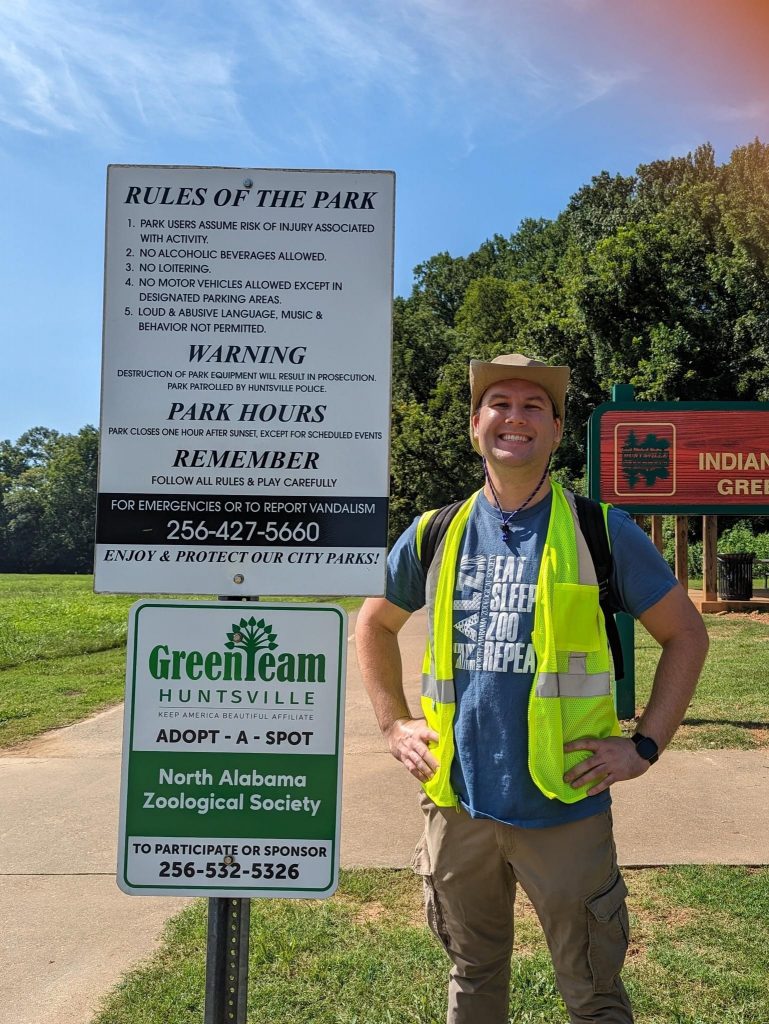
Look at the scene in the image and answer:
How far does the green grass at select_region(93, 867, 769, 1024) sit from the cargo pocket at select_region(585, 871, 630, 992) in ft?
3.07

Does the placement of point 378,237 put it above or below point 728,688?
→ above

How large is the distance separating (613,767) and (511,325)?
47.4 m

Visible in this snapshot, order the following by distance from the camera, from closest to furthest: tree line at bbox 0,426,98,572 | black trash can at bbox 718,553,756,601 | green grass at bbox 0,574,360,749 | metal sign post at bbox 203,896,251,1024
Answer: metal sign post at bbox 203,896,251,1024, green grass at bbox 0,574,360,749, black trash can at bbox 718,553,756,601, tree line at bbox 0,426,98,572

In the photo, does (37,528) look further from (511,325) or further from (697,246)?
(697,246)

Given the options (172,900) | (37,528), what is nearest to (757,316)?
(172,900)

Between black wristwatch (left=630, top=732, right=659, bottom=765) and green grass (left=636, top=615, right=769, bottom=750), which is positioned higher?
black wristwatch (left=630, top=732, right=659, bottom=765)

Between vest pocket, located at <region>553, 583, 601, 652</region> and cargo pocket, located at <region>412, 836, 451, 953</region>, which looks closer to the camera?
vest pocket, located at <region>553, 583, 601, 652</region>

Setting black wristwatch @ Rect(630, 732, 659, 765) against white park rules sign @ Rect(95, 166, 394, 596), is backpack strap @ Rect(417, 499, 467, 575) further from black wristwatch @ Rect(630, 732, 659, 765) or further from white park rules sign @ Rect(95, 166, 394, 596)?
black wristwatch @ Rect(630, 732, 659, 765)

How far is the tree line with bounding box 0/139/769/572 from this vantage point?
1302 inches

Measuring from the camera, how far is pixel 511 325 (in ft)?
158

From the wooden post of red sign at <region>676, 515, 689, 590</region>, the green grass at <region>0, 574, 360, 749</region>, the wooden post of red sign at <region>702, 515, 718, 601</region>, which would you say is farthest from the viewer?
the wooden post of red sign at <region>702, 515, 718, 601</region>

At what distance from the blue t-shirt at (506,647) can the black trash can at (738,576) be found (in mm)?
16495

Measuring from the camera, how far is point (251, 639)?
2191 mm

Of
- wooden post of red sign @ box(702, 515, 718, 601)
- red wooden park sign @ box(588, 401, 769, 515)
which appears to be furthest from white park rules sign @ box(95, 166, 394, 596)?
wooden post of red sign @ box(702, 515, 718, 601)
